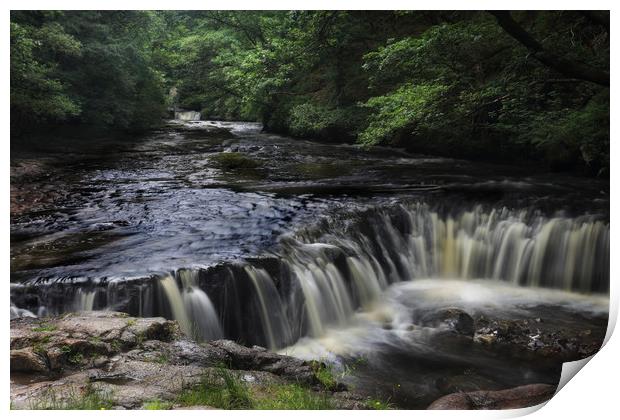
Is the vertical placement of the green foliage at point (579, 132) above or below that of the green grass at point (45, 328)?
above

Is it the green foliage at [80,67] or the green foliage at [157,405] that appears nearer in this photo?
the green foliage at [157,405]

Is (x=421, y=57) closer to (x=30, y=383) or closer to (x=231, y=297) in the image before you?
(x=231, y=297)

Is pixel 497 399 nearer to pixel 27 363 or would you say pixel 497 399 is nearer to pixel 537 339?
pixel 537 339

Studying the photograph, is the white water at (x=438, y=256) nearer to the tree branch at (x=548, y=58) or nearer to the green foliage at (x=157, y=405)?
the tree branch at (x=548, y=58)

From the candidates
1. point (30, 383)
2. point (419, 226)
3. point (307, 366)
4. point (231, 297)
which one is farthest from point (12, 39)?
point (419, 226)

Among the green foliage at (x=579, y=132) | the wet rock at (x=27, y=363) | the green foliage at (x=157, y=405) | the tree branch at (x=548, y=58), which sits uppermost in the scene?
the tree branch at (x=548, y=58)

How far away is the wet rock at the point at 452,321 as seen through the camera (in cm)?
424

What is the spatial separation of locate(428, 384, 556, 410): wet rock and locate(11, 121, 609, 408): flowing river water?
123 mm

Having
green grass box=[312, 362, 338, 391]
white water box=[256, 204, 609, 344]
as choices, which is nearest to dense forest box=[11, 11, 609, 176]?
white water box=[256, 204, 609, 344]

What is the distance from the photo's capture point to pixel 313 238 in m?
5.27

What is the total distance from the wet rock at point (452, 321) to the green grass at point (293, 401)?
5.39 ft

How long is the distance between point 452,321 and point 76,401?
2.84 metres

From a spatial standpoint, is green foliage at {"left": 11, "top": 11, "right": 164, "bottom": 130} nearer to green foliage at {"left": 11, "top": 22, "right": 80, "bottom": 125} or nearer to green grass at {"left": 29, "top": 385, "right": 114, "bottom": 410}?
green foliage at {"left": 11, "top": 22, "right": 80, "bottom": 125}

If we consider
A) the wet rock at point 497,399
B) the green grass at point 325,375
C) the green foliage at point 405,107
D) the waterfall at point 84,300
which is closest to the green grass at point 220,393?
the green grass at point 325,375
